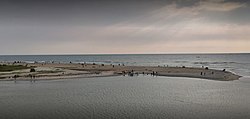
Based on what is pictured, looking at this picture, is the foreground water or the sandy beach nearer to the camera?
the foreground water

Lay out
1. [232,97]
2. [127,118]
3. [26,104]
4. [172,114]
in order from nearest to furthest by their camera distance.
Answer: [127,118], [172,114], [26,104], [232,97]

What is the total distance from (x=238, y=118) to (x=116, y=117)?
10442mm

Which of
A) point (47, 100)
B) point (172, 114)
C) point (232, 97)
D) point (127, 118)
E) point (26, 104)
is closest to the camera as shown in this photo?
point (127, 118)

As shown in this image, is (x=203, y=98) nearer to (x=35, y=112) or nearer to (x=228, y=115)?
(x=228, y=115)

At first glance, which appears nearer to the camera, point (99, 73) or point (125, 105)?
point (125, 105)

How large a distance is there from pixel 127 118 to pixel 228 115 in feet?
29.9

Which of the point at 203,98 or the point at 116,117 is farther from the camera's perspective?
the point at 203,98

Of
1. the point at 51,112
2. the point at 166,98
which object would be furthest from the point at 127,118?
the point at 166,98

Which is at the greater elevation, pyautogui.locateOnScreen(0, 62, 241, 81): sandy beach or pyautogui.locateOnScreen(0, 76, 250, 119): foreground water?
pyautogui.locateOnScreen(0, 62, 241, 81): sandy beach

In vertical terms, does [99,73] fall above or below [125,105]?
above

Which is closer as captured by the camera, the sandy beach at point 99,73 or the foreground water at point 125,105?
the foreground water at point 125,105

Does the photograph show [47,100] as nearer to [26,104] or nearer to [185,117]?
[26,104]

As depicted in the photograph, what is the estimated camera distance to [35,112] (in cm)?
2448

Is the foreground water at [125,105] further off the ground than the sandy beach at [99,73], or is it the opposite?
the sandy beach at [99,73]
